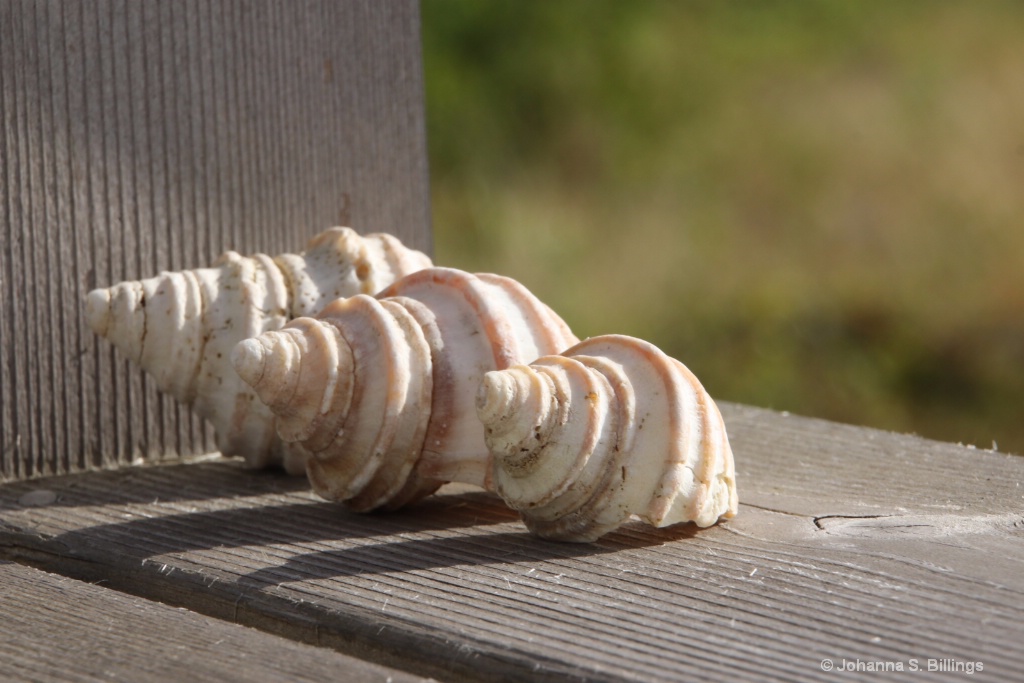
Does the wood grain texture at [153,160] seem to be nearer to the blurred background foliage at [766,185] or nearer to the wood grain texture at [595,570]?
the wood grain texture at [595,570]

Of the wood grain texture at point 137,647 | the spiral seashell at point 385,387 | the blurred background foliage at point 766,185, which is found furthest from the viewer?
the blurred background foliage at point 766,185

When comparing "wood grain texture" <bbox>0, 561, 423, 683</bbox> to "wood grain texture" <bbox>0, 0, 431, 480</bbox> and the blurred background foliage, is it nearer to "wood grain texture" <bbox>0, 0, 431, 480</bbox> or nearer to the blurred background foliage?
"wood grain texture" <bbox>0, 0, 431, 480</bbox>

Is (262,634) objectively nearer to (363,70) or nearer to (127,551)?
(127,551)

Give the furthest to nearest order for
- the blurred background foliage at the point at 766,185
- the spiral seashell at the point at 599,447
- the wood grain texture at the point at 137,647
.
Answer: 1. the blurred background foliage at the point at 766,185
2. the spiral seashell at the point at 599,447
3. the wood grain texture at the point at 137,647

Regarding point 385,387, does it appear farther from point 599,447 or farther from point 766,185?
point 766,185

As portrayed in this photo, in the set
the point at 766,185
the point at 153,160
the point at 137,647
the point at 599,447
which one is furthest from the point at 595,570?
the point at 766,185

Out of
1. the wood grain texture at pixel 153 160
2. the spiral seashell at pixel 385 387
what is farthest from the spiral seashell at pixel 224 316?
the spiral seashell at pixel 385 387
